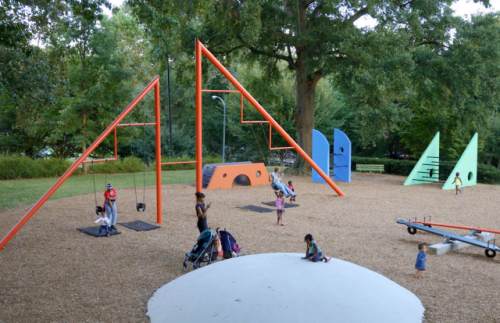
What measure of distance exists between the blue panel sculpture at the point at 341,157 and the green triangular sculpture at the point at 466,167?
4.44 meters

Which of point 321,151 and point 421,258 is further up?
point 321,151

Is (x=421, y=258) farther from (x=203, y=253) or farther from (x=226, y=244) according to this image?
(x=203, y=253)

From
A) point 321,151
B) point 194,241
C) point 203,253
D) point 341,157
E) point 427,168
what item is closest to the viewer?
point 203,253

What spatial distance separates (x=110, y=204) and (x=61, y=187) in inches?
415

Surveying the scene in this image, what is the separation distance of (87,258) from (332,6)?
1750 cm

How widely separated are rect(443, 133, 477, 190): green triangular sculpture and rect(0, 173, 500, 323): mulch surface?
189 cm

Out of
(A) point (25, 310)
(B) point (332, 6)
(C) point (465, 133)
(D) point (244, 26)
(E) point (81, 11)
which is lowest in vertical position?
(A) point (25, 310)

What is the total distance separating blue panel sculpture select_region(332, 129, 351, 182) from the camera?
20.7 metres

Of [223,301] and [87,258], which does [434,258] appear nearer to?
[223,301]

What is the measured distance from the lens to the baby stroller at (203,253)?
7.54m

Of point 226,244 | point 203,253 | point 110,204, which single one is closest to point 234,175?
point 110,204

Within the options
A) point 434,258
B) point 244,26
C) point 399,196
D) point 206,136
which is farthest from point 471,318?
point 206,136

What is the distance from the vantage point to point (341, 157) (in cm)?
2097

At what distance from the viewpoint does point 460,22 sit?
19.9 m
